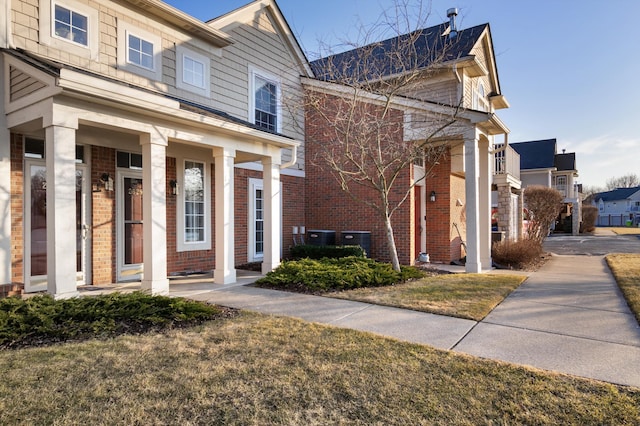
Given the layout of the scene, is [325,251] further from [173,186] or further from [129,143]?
[129,143]

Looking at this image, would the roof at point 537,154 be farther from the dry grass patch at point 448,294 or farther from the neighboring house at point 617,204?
the neighboring house at point 617,204

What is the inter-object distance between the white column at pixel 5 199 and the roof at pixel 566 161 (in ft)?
122

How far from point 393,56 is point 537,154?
25.2 meters

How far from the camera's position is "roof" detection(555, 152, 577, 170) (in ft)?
106

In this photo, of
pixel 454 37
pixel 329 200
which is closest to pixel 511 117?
pixel 454 37

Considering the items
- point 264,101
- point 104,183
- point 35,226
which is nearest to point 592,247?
point 264,101

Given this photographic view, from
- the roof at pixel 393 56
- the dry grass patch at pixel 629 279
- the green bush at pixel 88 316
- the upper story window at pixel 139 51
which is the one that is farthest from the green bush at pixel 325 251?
the upper story window at pixel 139 51

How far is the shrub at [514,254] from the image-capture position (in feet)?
34.5

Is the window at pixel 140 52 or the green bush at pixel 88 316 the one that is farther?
the window at pixel 140 52

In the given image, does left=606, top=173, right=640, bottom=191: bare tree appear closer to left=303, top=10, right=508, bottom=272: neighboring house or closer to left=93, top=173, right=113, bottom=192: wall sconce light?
left=303, top=10, right=508, bottom=272: neighboring house

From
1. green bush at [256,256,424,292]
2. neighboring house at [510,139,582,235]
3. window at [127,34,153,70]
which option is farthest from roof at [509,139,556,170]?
window at [127,34,153,70]

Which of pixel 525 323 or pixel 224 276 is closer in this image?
pixel 525 323

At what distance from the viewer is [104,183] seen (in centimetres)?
731

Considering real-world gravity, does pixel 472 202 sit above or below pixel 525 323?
above
